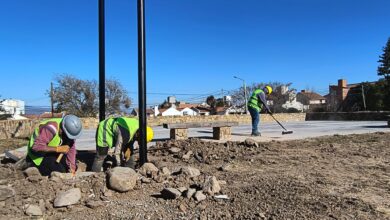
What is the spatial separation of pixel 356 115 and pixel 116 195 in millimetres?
32055

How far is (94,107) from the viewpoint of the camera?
4594 cm

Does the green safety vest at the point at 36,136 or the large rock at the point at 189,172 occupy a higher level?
the green safety vest at the point at 36,136

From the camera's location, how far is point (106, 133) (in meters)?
7.16

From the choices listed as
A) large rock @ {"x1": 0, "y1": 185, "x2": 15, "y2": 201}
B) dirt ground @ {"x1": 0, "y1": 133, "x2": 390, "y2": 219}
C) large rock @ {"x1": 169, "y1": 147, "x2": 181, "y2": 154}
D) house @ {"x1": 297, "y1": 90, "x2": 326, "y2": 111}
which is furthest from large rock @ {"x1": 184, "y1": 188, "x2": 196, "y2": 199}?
house @ {"x1": 297, "y1": 90, "x2": 326, "y2": 111}

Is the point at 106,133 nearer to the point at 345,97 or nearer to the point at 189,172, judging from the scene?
the point at 189,172

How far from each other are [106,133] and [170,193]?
97.5 inches

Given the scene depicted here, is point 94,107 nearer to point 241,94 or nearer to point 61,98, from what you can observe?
point 61,98

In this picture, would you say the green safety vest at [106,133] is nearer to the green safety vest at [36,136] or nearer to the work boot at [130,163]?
the work boot at [130,163]

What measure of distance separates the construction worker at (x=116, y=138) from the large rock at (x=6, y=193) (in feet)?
6.88

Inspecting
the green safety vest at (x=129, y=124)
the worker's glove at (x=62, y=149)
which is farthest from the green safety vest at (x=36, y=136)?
the green safety vest at (x=129, y=124)

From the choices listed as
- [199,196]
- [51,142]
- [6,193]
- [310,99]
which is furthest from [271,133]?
[310,99]

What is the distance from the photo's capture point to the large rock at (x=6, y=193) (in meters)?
5.06

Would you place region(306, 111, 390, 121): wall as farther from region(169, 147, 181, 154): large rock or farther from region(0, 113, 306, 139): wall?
region(169, 147, 181, 154): large rock

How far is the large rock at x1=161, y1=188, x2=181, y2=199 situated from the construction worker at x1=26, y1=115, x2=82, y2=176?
2428 mm
